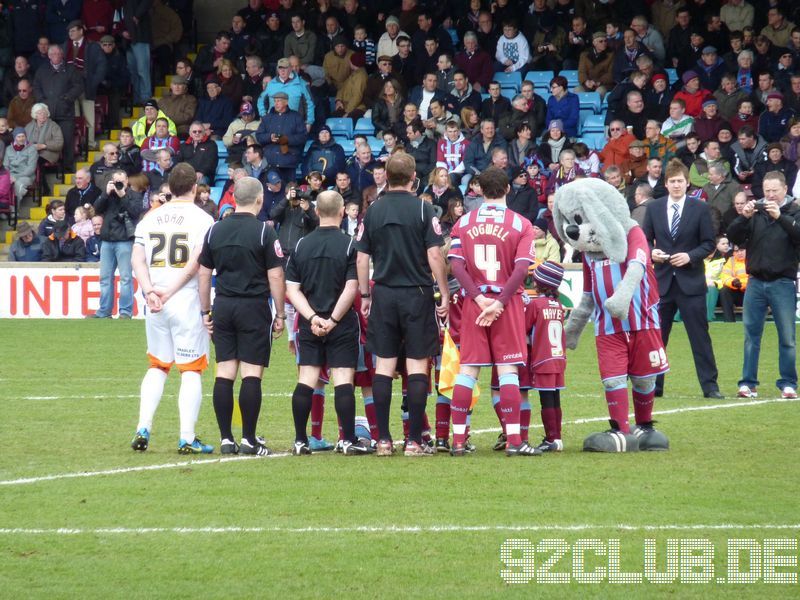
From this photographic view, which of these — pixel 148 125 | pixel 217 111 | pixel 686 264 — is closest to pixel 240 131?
pixel 217 111

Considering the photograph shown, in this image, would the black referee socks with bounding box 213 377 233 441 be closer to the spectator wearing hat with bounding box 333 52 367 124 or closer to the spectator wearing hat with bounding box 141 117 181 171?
the spectator wearing hat with bounding box 141 117 181 171

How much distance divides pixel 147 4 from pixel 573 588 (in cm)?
2328

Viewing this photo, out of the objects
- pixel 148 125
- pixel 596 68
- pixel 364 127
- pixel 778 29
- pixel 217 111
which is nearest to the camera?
pixel 778 29

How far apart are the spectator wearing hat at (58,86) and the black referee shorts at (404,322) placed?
737 inches

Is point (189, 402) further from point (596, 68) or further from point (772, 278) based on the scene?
point (596, 68)

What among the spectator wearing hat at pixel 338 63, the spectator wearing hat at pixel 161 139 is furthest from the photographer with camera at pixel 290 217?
the spectator wearing hat at pixel 338 63

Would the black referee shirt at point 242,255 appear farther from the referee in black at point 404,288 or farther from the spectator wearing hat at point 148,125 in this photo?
the spectator wearing hat at point 148,125

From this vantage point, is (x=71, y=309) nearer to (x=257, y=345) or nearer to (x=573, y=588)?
(x=257, y=345)

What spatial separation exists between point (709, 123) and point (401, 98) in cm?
606

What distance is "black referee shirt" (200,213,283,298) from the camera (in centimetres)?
940

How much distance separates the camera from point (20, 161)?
26.0 meters

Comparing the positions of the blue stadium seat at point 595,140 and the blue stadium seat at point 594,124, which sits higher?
the blue stadium seat at point 594,124

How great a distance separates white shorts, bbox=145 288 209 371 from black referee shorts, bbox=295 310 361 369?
2.45ft

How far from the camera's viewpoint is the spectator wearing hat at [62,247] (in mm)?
23484
